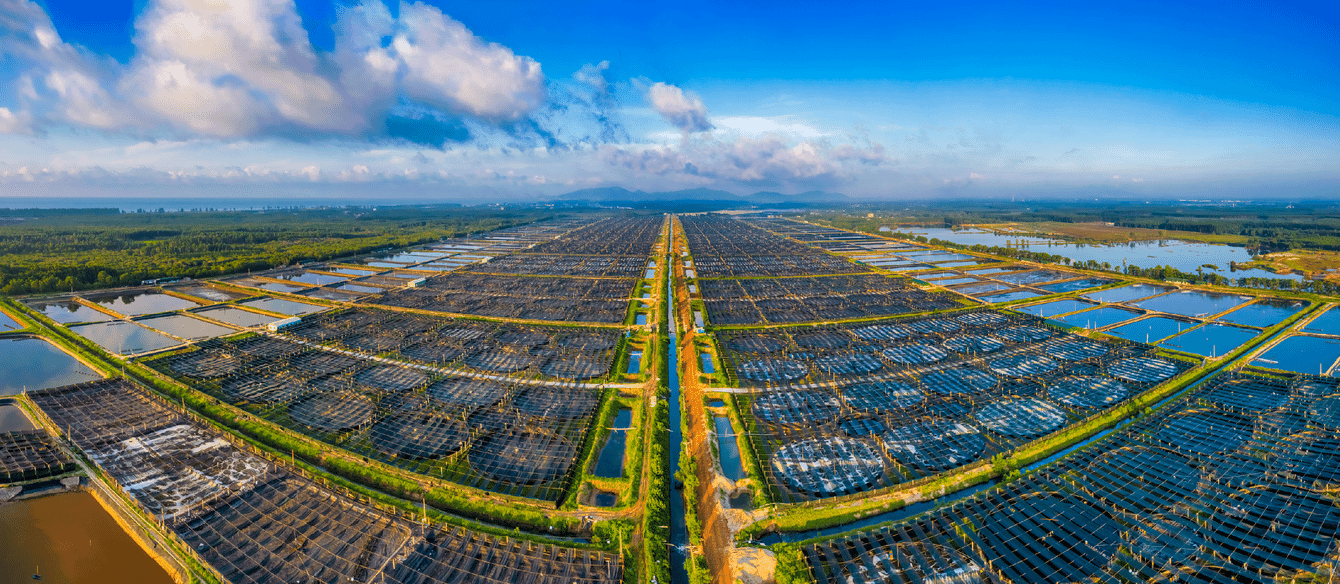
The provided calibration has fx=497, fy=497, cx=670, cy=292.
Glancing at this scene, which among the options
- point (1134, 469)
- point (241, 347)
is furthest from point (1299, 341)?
point (241, 347)

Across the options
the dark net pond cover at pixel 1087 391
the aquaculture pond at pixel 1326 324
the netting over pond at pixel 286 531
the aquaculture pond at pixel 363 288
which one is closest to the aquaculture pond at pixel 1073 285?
the aquaculture pond at pixel 1326 324

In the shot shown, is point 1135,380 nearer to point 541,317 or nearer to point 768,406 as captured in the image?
point 768,406

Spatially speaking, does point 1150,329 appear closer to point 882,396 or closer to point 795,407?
point 882,396

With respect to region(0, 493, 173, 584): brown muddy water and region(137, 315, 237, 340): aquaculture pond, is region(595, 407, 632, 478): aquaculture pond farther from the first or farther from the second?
region(137, 315, 237, 340): aquaculture pond

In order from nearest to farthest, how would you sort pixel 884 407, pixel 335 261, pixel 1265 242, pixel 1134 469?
pixel 1134 469 < pixel 884 407 < pixel 335 261 < pixel 1265 242

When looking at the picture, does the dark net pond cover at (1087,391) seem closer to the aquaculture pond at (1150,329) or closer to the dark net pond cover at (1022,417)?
the dark net pond cover at (1022,417)

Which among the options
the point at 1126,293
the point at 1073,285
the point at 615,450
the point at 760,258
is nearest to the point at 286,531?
the point at 615,450

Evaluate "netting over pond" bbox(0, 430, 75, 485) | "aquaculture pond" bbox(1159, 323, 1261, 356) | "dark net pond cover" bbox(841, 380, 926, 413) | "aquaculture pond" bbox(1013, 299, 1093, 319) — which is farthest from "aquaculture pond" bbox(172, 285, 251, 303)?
"aquaculture pond" bbox(1159, 323, 1261, 356)
